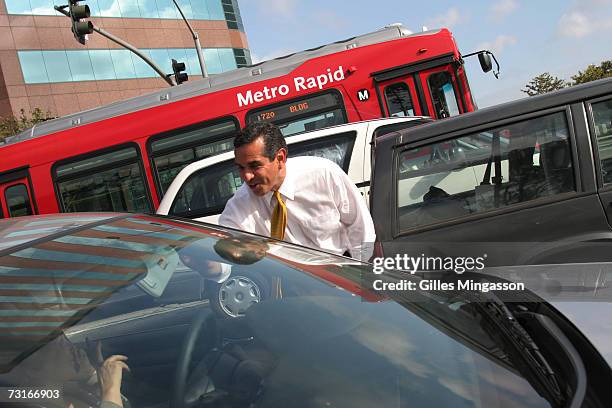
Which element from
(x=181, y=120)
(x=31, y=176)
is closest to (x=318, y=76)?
(x=181, y=120)

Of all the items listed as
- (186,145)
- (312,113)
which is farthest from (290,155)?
(186,145)

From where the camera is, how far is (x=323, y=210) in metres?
2.96

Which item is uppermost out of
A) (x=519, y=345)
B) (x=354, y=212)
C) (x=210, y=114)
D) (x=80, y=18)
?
(x=80, y=18)

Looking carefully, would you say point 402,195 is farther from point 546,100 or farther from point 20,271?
point 20,271

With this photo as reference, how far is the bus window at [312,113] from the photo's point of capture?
9.30m

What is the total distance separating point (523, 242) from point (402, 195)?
0.71 meters

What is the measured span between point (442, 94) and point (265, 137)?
702 centimetres

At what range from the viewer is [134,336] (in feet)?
6.10

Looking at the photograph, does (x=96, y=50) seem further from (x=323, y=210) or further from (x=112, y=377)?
(x=112, y=377)

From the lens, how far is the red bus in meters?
9.18

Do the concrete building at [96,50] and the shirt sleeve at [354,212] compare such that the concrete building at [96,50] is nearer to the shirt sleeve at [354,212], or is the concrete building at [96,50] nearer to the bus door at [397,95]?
the bus door at [397,95]

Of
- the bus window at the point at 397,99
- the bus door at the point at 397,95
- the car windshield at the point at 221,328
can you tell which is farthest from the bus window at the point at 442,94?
the car windshield at the point at 221,328

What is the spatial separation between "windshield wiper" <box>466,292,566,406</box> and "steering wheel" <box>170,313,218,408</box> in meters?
0.83

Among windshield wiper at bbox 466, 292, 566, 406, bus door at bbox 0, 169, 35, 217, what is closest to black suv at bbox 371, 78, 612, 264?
windshield wiper at bbox 466, 292, 566, 406
